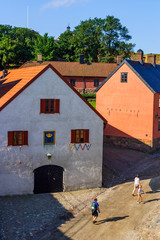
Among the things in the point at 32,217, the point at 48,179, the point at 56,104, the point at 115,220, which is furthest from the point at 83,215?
the point at 56,104

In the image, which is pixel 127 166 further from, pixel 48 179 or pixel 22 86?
pixel 22 86

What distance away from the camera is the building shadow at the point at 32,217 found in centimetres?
1767

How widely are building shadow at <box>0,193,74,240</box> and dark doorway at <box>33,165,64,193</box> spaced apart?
0.60m

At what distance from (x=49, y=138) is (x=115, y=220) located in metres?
8.06

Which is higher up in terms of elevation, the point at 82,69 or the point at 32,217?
the point at 82,69

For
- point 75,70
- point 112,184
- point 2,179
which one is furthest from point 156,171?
point 75,70

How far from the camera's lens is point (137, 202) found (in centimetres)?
2186

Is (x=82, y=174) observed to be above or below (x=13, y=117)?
below

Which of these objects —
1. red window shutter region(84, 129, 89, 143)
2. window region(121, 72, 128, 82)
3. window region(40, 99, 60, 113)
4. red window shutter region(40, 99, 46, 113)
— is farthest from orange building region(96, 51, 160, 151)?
red window shutter region(40, 99, 46, 113)

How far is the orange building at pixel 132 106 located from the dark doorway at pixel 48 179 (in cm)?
1522

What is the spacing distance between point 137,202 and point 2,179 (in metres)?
10.2

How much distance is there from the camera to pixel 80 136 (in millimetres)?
24188

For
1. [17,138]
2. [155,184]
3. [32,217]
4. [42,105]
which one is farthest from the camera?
[155,184]

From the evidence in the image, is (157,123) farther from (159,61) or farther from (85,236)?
(159,61)
